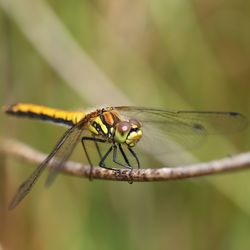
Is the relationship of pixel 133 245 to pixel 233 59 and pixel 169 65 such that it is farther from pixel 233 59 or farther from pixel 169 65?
pixel 233 59

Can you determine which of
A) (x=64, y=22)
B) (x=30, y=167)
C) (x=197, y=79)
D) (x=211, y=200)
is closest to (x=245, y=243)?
(x=211, y=200)

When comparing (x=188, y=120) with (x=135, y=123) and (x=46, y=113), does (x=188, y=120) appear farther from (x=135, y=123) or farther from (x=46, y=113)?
(x=46, y=113)

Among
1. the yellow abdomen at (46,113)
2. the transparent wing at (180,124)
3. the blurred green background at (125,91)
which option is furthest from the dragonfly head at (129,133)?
the blurred green background at (125,91)

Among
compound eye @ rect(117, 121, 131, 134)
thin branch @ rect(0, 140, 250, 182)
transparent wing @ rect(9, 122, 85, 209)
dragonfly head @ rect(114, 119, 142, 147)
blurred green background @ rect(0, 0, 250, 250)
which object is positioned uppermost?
thin branch @ rect(0, 140, 250, 182)

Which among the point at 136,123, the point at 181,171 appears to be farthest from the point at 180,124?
the point at 181,171

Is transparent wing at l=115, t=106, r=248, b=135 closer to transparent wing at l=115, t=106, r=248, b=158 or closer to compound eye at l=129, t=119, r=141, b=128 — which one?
transparent wing at l=115, t=106, r=248, b=158

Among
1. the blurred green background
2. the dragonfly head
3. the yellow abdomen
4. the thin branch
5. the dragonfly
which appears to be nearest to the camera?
the thin branch

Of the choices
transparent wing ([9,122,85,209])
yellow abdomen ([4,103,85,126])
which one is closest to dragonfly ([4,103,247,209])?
transparent wing ([9,122,85,209])
